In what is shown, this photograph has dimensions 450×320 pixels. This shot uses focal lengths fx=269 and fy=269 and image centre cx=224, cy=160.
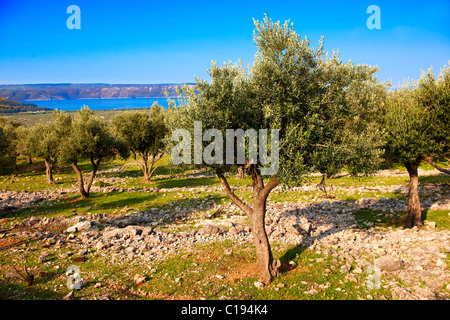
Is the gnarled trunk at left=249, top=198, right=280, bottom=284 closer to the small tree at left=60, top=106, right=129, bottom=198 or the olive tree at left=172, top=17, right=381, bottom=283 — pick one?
the olive tree at left=172, top=17, right=381, bottom=283

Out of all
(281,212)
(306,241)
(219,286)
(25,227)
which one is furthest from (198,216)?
(25,227)

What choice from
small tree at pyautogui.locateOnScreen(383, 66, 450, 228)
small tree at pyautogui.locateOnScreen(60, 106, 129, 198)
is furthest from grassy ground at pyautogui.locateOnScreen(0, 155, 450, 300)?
small tree at pyautogui.locateOnScreen(60, 106, 129, 198)

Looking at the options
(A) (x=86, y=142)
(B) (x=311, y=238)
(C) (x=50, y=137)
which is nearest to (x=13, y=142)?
(C) (x=50, y=137)

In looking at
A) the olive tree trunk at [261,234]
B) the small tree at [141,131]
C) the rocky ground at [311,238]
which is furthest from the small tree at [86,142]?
the olive tree trunk at [261,234]

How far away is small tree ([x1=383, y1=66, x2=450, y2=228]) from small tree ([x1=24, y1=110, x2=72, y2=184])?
35762 mm

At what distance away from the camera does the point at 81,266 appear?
49.8 ft

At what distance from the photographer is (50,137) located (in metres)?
39.1

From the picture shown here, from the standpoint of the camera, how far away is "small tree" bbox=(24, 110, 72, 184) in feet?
121

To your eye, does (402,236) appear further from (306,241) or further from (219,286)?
(219,286)

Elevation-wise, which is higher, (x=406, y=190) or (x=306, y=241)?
(x=406, y=190)

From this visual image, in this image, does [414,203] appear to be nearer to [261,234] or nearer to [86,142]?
[261,234]

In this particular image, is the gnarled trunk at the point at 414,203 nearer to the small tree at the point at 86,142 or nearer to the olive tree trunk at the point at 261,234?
the olive tree trunk at the point at 261,234

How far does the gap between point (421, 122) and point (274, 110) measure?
11245 mm
